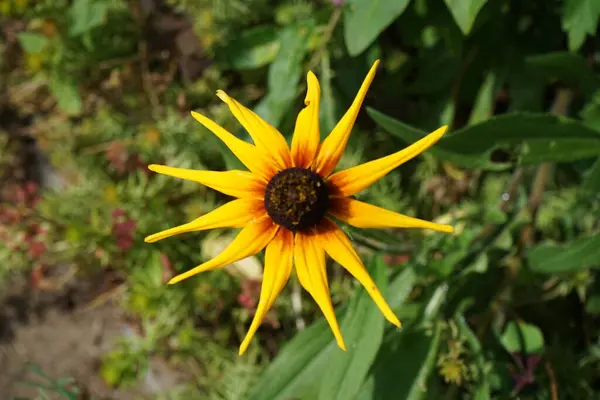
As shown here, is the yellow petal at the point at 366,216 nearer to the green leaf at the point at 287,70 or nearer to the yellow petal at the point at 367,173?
the yellow petal at the point at 367,173

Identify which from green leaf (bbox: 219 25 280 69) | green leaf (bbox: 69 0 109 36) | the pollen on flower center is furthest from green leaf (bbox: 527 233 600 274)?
green leaf (bbox: 69 0 109 36)

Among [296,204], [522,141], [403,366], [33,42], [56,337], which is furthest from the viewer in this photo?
[56,337]

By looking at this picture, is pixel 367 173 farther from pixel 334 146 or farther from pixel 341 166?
pixel 341 166

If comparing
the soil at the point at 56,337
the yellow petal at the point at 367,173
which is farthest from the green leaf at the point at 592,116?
the soil at the point at 56,337

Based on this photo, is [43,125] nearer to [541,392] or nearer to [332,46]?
[332,46]

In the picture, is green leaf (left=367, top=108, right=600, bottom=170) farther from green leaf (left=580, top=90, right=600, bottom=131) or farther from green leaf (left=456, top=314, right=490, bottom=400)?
green leaf (left=456, top=314, right=490, bottom=400)

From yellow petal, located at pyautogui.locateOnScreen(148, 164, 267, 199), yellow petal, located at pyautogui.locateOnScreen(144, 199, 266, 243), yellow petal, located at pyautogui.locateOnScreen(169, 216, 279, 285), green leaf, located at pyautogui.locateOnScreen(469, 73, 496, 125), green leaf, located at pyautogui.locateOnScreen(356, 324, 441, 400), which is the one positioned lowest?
green leaf, located at pyautogui.locateOnScreen(356, 324, 441, 400)

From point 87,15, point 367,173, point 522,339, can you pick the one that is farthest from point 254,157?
point 87,15
